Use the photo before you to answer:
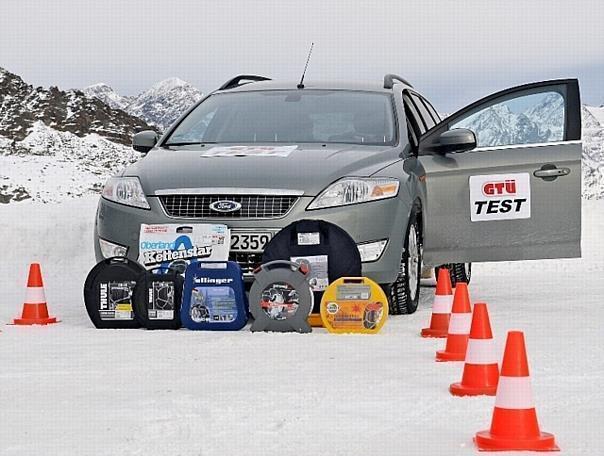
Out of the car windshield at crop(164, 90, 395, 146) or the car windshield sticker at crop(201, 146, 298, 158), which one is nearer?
the car windshield sticker at crop(201, 146, 298, 158)

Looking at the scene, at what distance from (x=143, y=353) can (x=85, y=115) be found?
121 m

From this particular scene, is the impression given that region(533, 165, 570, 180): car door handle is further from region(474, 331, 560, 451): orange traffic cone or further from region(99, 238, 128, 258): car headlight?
region(474, 331, 560, 451): orange traffic cone

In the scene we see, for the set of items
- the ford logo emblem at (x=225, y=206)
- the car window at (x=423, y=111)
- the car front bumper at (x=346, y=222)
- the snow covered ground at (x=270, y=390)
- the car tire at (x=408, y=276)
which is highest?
the car window at (x=423, y=111)

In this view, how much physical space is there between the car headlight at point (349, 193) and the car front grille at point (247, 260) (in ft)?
1.48

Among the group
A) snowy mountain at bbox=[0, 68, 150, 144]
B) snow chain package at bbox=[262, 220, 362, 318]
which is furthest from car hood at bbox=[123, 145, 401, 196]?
Answer: snowy mountain at bbox=[0, 68, 150, 144]

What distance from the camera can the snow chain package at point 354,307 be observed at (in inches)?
275

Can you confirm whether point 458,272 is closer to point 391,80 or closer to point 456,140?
point 391,80

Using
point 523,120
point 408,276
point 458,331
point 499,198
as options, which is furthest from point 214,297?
point 523,120

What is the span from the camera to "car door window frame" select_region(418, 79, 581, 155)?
27.9 feet

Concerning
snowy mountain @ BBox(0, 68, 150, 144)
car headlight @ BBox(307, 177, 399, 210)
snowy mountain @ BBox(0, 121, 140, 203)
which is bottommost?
car headlight @ BBox(307, 177, 399, 210)

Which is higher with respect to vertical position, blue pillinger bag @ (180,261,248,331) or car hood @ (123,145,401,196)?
car hood @ (123,145,401,196)

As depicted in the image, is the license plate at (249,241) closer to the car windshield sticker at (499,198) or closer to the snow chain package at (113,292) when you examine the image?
the snow chain package at (113,292)

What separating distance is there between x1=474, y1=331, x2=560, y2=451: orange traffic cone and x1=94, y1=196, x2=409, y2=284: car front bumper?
3.51 metres

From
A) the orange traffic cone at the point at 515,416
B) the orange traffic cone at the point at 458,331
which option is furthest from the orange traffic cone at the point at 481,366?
the orange traffic cone at the point at 458,331
